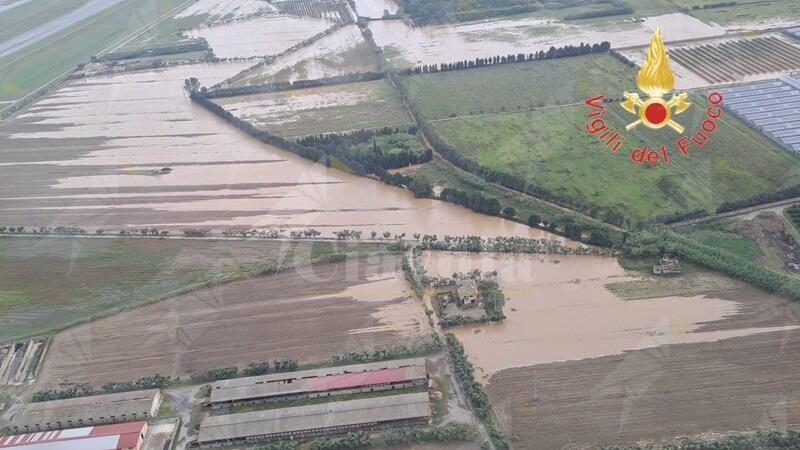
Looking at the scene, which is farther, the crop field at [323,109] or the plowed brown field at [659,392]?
the crop field at [323,109]

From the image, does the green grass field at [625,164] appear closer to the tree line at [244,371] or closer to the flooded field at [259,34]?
the tree line at [244,371]

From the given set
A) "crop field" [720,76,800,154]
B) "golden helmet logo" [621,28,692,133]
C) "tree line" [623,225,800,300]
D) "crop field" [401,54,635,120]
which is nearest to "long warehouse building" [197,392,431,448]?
"golden helmet logo" [621,28,692,133]

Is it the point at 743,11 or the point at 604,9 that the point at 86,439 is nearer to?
the point at 604,9

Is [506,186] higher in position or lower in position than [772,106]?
lower

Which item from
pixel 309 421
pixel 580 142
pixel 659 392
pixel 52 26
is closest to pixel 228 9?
pixel 52 26

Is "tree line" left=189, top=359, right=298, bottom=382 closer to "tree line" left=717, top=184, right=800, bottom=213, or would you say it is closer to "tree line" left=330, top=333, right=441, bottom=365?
"tree line" left=330, top=333, right=441, bottom=365

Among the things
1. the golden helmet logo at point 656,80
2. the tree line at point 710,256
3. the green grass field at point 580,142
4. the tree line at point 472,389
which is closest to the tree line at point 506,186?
the green grass field at point 580,142
